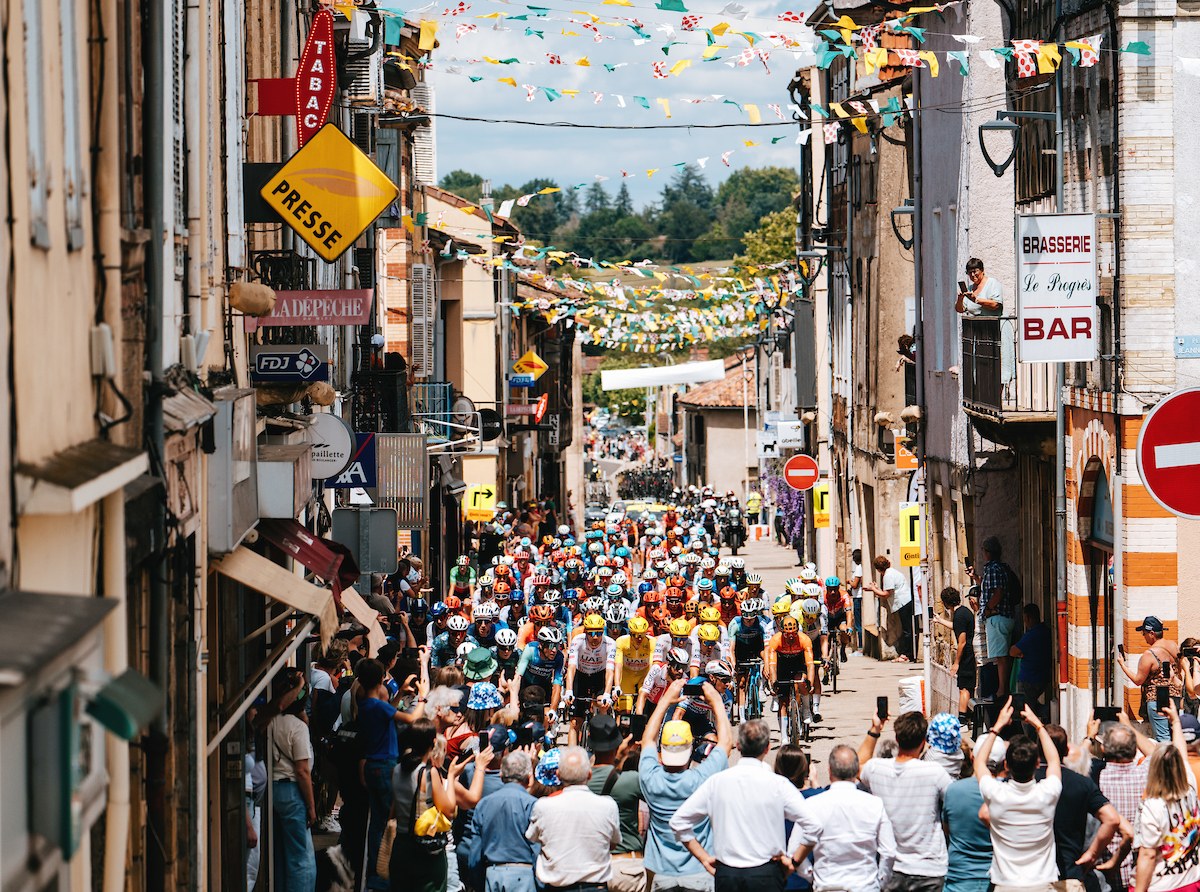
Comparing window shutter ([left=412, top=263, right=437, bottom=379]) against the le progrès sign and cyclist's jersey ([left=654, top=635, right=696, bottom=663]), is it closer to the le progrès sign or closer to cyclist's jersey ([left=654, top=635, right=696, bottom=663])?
cyclist's jersey ([left=654, top=635, right=696, bottom=663])

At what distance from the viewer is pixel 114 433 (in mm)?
7660

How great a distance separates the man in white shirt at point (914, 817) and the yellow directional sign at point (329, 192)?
5038mm

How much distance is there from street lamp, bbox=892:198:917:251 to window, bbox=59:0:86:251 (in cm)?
2063

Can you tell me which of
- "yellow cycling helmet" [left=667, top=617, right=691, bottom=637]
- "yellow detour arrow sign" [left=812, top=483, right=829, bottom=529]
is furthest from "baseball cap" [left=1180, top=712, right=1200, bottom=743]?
"yellow detour arrow sign" [left=812, top=483, right=829, bottom=529]

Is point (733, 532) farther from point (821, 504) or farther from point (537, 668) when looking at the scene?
point (537, 668)

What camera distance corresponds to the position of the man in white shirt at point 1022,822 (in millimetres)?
9703

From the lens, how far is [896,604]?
26.7 metres

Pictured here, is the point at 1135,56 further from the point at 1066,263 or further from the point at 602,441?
the point at 602,441

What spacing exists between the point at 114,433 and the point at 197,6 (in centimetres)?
325

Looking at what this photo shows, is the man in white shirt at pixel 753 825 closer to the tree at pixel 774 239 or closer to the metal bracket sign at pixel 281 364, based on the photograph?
the metal bracket sign at pixel 281 364

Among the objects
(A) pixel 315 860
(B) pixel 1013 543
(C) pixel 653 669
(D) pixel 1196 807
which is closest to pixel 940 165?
(B) pixel 1013 543

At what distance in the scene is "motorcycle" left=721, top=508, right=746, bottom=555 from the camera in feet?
171

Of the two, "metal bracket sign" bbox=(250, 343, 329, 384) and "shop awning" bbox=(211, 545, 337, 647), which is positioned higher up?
"metal bracket sign" bbox=(250, 343, 329, 384)

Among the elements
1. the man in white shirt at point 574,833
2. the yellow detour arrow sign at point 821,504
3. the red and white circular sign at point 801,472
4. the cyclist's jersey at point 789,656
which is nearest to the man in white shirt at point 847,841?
the man in white shirt at point 574,833
